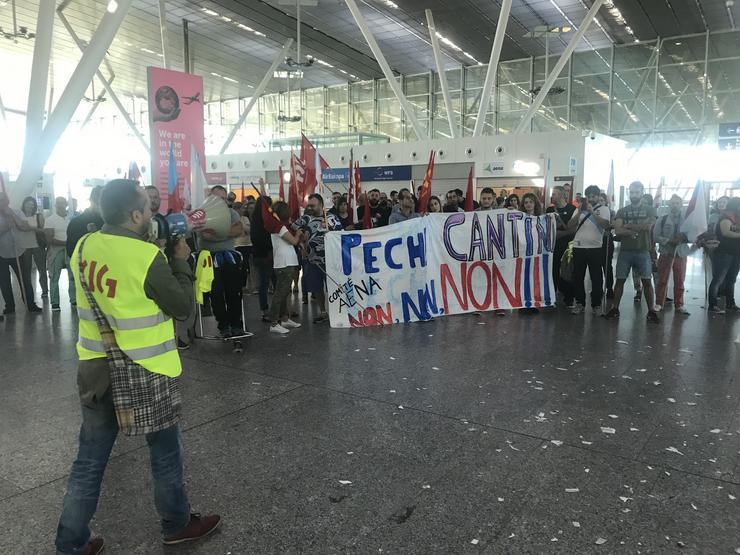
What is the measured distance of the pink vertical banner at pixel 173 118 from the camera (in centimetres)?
907

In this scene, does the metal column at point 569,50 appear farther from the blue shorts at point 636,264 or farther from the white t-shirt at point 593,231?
the blue shorts at point 636,264

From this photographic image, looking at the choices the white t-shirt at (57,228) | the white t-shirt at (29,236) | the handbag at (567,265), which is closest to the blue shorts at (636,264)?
the handbag at (567,265)

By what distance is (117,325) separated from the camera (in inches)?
93.8

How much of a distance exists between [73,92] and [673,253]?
1199 centimetres

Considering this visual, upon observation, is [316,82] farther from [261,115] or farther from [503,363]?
[503,363]

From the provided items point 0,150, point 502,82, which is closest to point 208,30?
point 0,150

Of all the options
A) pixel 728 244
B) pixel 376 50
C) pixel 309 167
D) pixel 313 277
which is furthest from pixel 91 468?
pixel 376 50

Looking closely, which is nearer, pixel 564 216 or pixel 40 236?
pixel 564 216

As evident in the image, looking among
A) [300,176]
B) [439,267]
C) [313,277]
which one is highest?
[300,176]

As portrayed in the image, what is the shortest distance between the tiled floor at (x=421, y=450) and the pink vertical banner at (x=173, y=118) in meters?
3.85

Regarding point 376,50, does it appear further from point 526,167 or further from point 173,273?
point 173,273

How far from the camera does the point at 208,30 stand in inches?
952

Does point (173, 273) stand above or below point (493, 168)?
below

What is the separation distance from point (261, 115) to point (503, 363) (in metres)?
34.4
